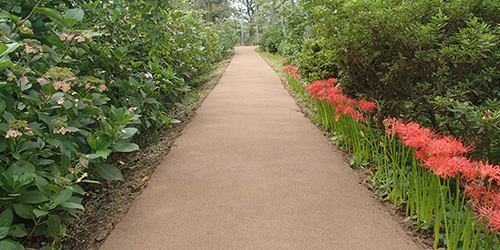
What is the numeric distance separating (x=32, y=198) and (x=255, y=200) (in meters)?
1.46

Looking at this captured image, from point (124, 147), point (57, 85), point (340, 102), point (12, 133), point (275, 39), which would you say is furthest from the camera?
point (275, 39)

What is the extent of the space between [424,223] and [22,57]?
2986mm

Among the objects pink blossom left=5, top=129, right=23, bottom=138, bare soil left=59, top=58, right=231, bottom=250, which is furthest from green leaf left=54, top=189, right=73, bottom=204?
bare soil left=59, top=58, right=231, bottom=250

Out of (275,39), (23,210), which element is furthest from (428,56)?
(275,39)

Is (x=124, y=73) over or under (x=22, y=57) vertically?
under

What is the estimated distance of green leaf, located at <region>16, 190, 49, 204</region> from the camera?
1665mm

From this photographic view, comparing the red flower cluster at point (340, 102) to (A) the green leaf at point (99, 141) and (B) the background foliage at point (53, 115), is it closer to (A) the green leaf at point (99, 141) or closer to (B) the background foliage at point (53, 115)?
(B) the background foliage at point (53, 115)

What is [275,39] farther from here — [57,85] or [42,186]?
[42,186]

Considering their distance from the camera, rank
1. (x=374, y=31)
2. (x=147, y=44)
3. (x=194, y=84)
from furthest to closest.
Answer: (x=194, y=84) < (x=147, y=44) < (x=374, y=31)

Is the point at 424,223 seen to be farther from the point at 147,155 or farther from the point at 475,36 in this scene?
the point at 147,155

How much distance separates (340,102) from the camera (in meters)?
3.32

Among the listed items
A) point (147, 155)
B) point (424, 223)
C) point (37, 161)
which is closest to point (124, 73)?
point (147, 155)

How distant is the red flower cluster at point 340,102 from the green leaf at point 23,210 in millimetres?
2448

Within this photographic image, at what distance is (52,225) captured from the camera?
68.4 inches
